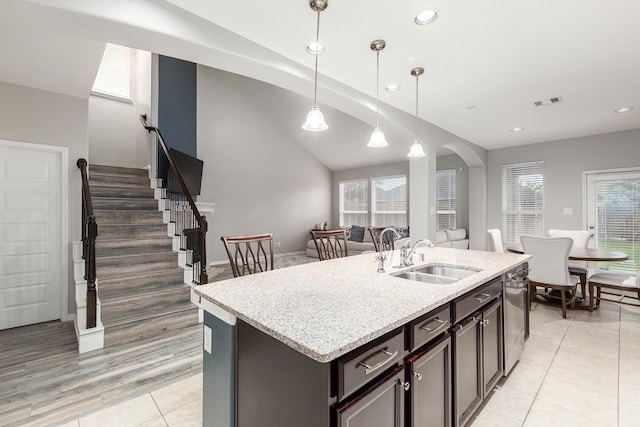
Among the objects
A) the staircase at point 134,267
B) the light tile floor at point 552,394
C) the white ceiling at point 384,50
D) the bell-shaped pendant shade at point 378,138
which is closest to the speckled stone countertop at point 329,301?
the light tile floor at point 552,394

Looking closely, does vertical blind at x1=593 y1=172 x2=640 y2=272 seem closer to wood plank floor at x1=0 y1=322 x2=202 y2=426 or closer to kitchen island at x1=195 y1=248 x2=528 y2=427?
kitchen island at x1=195 y1=248 x2=528 y2=427

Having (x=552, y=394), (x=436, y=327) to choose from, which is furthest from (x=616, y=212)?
(x=436, y=327)

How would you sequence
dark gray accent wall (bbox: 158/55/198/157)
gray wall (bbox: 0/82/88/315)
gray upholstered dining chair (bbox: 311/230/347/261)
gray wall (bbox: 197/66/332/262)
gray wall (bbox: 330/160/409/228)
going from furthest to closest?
gray wall (bbox: 330/160/409/228) → gray wall (bbox: 197/66/332/262) → dark gray accent wall (bbox: 158/55/198/157) → gray wall (bbox: 0/82/88/315) → gray upholstered dining chair (bbox: 311/230/347/261)

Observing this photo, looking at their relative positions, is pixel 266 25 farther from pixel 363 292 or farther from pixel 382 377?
pixel 382 377

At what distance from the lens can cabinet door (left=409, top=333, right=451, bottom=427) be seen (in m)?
1.27

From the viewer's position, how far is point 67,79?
3.10 m

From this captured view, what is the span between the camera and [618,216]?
505 centimetres

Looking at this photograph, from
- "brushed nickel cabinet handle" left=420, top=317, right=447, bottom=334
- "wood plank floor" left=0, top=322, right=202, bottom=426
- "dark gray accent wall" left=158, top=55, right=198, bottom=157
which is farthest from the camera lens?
"dark gray accent wall" left=158, top=55, right=198, bottom=157

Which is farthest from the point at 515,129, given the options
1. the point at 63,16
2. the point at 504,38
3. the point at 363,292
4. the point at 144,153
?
the point at 144,153

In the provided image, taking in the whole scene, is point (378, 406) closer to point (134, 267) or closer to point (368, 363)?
point (368, 363)

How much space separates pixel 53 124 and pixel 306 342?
4134 millimetres

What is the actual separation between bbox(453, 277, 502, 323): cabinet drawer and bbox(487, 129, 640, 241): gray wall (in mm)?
4761

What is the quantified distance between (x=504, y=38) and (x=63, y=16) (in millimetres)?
3048

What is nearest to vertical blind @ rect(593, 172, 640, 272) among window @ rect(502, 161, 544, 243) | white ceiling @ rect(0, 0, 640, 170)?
window @ rect(502, 161, 544, 243)
